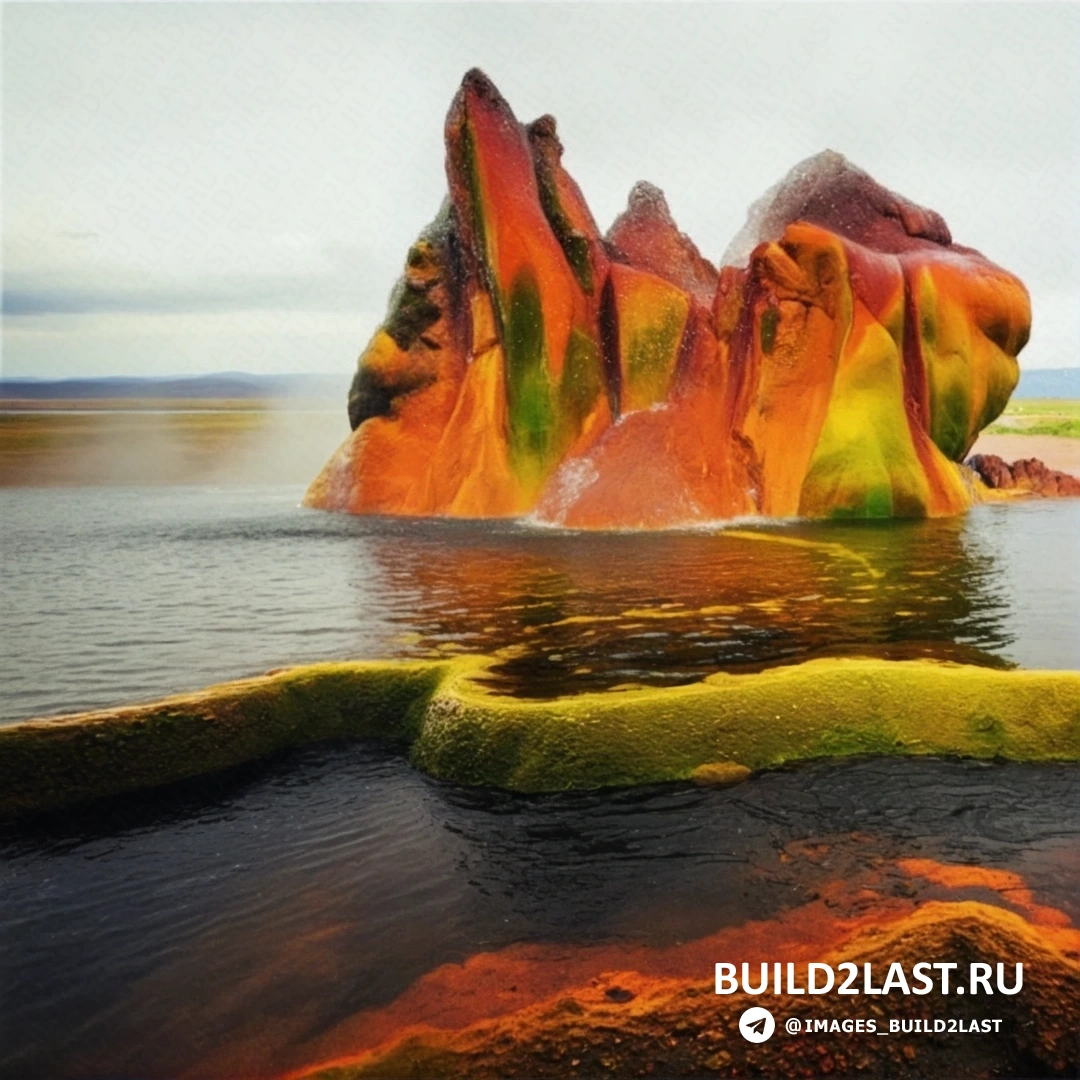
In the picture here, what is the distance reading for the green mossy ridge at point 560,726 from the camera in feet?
25.8

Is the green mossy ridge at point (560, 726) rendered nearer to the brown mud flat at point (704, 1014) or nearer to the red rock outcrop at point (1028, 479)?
the brown mud flat at point (704, 1014)

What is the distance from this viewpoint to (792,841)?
6.86 meters

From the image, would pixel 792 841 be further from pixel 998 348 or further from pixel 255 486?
pixel 255 486

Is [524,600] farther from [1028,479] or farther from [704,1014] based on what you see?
[1028,479]

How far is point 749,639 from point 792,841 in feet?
15.0

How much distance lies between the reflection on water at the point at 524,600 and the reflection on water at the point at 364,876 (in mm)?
1956

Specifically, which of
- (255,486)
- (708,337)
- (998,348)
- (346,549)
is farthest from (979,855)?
(255,486)

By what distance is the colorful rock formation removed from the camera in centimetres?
2331

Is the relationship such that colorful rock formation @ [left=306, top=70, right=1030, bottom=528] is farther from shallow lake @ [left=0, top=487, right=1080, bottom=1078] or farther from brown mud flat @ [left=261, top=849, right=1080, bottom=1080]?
brown mud flat @ [left=261, top=849, right=1080, bottom=1080]

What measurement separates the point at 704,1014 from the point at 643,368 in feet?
68.3

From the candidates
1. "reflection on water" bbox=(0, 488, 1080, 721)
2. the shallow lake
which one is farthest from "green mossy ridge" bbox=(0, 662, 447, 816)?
"reflection on water" bbox=(0, 488, 1080, 721)

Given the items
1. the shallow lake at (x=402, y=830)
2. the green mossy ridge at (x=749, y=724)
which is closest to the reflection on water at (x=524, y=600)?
the shallow lake at (x=402, y=830)

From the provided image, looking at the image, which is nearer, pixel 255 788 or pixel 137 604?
pixel 255 788

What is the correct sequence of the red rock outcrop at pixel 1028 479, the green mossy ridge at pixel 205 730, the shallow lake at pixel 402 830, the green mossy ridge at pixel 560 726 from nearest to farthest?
1. the shallow lake at pixel 402 830
2. the green mossy ridge at pixel 205 730
3. the green mossy ridge at pixel 560 726
4. the red rock outcrop at pixel 1028 479
